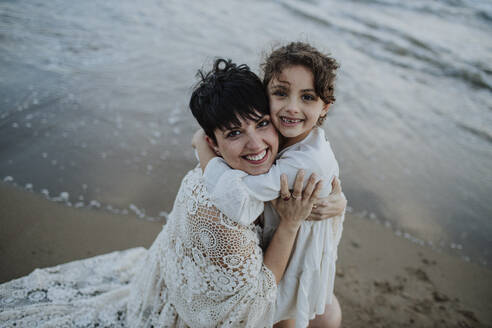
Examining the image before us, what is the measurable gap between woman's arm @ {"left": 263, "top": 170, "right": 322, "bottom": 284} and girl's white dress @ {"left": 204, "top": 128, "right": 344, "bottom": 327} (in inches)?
2.3

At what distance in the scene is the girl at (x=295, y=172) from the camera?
1799 millimetres

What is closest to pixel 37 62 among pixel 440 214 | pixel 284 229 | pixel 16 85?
pixel 16 85

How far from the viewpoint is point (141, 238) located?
377 cm

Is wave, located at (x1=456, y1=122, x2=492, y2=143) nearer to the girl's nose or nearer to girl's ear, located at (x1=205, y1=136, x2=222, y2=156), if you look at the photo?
the girl's nose

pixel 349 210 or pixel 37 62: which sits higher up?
pixel 37 62

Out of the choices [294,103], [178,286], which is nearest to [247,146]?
[294,103]

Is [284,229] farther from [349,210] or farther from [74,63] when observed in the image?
[74,63]

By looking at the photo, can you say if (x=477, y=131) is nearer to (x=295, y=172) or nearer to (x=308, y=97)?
(x=308, y=97)

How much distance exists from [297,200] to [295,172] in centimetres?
17

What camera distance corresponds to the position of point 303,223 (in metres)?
2.11

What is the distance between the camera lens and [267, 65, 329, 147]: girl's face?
220cm

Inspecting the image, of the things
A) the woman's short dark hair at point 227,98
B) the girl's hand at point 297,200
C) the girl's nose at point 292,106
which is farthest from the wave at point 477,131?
the woman's short dark hair at point 227,98

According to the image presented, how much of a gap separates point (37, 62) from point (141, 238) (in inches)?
207

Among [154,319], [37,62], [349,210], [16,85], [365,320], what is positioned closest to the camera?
[154,319]
